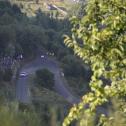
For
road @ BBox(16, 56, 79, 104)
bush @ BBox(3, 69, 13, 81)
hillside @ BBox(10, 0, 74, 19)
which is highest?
hillside @ BBox(10, 0, 74, 19)

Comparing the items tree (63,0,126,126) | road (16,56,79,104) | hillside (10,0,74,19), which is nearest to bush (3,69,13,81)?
road (16,56,79,104)

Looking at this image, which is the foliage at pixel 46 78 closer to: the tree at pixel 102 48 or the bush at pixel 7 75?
the bush at pixel 7 75

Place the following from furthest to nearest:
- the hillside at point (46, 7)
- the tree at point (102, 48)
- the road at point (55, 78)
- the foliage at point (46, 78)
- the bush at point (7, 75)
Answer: the hillside at point (46, 7)
the foliage at point (46, 78)
the bush at point (7, 75)
the road at point (55, 78)
the tree at point (102, 48)

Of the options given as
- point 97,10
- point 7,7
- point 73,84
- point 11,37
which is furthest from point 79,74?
point 97,10

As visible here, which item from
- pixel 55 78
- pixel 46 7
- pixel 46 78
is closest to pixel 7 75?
pixel 46 78

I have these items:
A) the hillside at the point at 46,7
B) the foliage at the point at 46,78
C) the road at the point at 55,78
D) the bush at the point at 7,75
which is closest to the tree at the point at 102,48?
the road at the point at 55,78

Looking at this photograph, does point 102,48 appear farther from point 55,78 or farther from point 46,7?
point 46,7

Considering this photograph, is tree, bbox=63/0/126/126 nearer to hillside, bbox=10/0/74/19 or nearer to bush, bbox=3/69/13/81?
bush, bbox=3/69/13/81

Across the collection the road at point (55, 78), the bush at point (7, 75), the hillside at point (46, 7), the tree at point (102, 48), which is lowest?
the road at point (55, 78)
